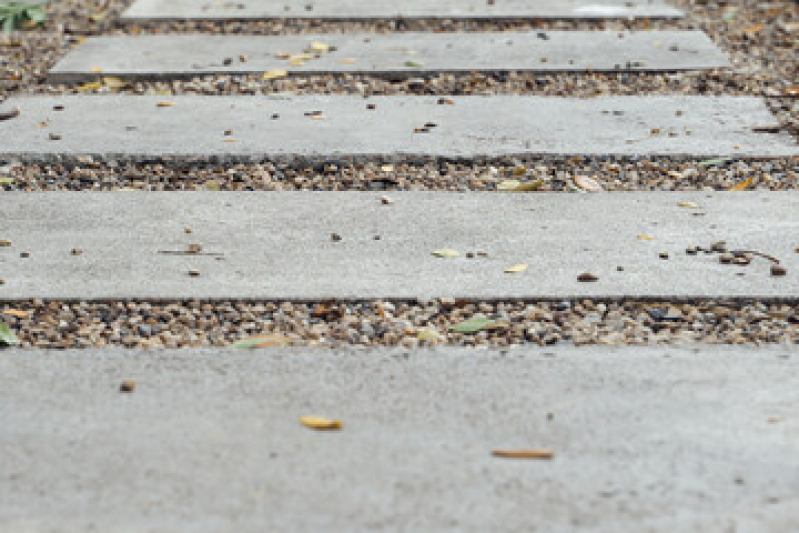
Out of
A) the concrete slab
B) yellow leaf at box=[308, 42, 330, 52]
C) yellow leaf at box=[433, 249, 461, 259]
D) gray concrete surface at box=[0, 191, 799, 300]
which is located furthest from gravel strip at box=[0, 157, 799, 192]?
the concrete slab

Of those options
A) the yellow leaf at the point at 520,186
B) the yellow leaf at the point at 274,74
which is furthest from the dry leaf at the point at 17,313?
the yellow leaf at the point at 274,74

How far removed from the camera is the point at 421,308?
284 centimetres

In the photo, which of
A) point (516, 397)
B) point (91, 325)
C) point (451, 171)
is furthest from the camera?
point (451, 171)

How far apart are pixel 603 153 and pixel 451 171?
0.52 meters

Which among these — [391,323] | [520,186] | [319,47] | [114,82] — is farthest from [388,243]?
[319,47]

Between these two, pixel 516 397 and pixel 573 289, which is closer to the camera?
pixel 516 397

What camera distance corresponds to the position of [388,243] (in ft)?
10.5

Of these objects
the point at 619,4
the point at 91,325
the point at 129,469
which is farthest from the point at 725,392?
the point at 619,4

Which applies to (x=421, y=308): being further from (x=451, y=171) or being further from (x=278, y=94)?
(x=278, y=94)

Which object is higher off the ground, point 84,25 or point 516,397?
point 84,25

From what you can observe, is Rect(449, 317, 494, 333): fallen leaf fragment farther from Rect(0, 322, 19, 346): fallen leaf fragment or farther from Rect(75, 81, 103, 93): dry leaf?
Rect(75, 81, 103, 93): dry leaf

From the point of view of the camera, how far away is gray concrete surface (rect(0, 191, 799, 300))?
2906mm

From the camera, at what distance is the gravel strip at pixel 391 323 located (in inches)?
106

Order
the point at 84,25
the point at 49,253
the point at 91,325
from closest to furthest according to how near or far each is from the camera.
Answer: the point at 91,325
the point at 49,253
the point at 84,25
